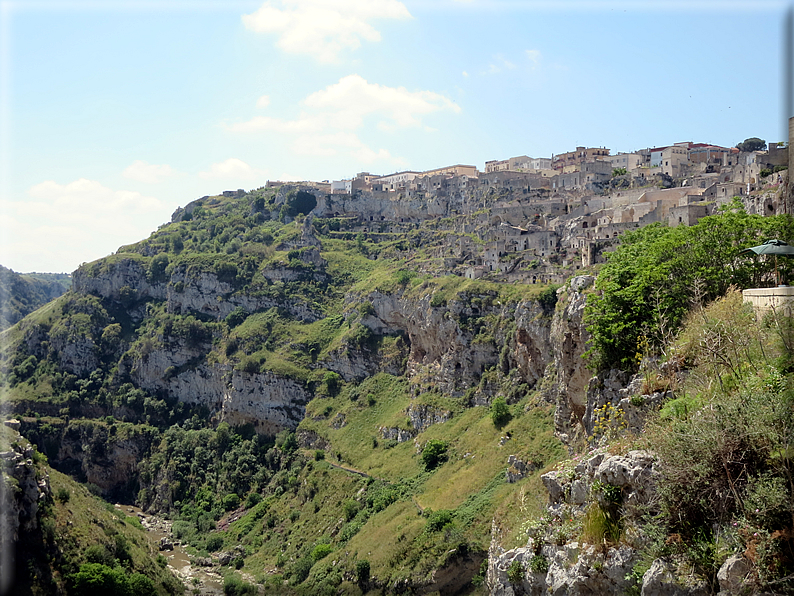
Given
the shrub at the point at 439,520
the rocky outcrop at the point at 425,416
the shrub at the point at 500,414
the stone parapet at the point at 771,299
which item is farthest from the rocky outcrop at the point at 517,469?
the stone parapet at the point at 771,299

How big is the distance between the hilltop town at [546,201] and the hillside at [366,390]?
54.4 inches

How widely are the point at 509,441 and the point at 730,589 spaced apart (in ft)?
119

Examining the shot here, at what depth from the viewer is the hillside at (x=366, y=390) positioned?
14469 mm

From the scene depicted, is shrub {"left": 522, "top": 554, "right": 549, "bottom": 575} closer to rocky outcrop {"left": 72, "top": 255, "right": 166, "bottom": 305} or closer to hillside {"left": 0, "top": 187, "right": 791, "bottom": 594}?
hillside {"left": 0, "top": 187, "right": 791, "bottom": 594}

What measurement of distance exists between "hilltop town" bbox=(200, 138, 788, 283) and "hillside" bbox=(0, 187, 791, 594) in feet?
4.53

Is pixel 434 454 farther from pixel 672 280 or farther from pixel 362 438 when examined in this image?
pixel 672 280

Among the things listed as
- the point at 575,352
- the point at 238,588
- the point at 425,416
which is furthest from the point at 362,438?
the point at 575,352

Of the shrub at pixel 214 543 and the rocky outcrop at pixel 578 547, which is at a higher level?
the rocky outcrop at pixel 578 547

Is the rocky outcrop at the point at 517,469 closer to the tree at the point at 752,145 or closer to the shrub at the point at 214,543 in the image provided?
the shrub at the point at 214,543

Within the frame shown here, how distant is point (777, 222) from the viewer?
66.9ft

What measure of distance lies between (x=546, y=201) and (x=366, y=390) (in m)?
33.7

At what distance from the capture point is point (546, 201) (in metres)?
81.3

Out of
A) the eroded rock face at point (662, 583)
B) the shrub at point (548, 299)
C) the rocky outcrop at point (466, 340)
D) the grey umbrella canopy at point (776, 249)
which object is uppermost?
the grey umbrella canopy at point (776, 249)

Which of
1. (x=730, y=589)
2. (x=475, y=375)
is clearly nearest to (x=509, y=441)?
(x=475, y=375)
